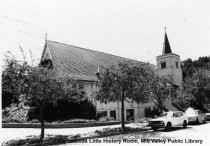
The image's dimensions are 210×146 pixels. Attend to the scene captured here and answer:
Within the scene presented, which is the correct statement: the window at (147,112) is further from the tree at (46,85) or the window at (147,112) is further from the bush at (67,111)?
the tree at (46,85)

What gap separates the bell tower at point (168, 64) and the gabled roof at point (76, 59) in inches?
526

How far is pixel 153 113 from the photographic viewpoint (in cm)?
3950

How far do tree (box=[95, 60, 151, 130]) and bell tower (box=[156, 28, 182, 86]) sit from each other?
30181 millimetres

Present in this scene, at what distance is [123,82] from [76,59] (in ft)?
55.8

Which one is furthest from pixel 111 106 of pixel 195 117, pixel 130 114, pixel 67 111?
pixel 195 117

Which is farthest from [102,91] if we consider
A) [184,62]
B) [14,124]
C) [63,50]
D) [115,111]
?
[184,62]

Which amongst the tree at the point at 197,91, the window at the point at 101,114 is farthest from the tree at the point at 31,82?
the tree at the point at 197,91

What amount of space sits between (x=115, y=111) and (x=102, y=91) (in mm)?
13821

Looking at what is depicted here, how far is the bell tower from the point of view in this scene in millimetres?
50719

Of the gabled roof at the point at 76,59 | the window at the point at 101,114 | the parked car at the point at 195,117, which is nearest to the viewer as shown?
the parked car at the point at 195,117

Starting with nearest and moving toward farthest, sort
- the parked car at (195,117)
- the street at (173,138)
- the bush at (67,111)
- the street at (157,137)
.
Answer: the street at (173,138), the street at (157,137), the parked car at (195,117), the bush at (67,111)

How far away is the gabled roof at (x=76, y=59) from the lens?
3173cm

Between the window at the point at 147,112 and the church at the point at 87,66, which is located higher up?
the church at the point at 87,66

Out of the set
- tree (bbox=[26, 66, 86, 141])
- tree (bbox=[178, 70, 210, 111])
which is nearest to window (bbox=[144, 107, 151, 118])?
tree (bbox=[178, 70, 210, 111])
